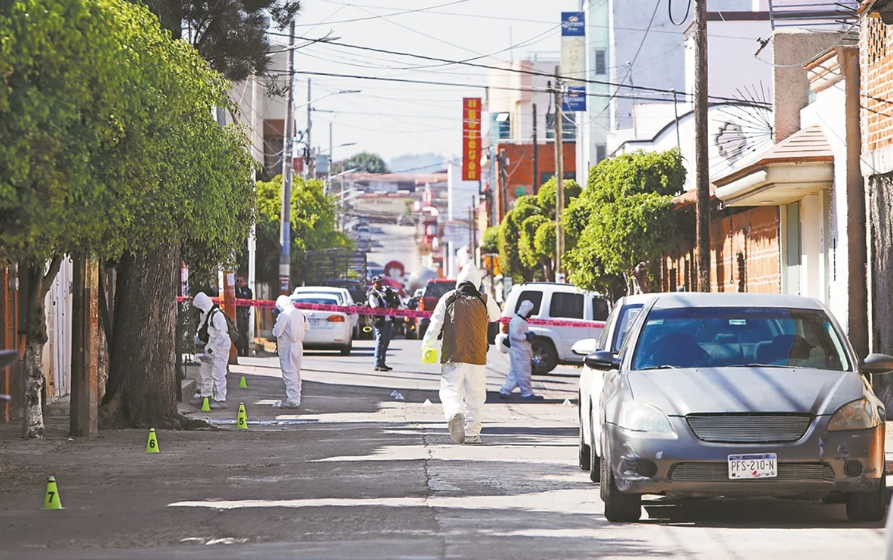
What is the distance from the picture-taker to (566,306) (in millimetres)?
32688

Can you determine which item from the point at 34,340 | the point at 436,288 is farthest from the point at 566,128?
the point at 34,340

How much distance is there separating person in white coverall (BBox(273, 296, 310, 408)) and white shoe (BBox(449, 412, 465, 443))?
6.69 meters

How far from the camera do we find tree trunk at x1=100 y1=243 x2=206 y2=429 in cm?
1831

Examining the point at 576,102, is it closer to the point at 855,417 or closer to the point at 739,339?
the point at 739,339

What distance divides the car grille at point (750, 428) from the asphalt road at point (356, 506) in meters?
0.63

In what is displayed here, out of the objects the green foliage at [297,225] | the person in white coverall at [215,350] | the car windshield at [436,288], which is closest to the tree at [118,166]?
the person in white coverall at [215,350]

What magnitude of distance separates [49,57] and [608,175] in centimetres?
2664

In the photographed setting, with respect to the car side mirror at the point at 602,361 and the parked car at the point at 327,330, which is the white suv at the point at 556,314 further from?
the car side mirror at the point at 602,361

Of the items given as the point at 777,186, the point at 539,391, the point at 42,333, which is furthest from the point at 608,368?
Answer: the point at 539,391

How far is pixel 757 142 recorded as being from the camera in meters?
33.2

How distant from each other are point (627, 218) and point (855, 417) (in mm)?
24864

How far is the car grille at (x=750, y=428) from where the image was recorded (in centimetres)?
971

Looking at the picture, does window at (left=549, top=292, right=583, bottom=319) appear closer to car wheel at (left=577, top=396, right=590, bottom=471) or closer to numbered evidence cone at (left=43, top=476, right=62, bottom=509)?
car wheel at (left=577, top=396, right=590, bottom=471)

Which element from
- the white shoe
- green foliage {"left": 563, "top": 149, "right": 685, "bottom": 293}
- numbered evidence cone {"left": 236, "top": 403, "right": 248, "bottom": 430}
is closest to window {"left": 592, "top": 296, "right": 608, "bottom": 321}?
green foliage {"left": 563, "top": 149, "right": 685, "bottom": 293}
